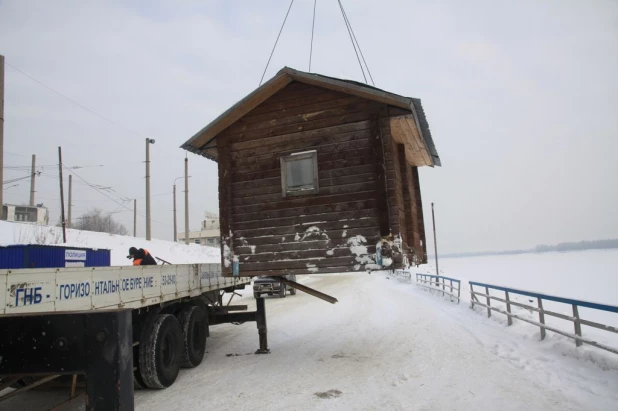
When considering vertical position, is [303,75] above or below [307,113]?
above

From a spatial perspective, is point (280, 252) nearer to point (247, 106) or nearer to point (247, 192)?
point (247, 192)

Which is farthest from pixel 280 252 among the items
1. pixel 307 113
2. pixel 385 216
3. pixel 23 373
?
pixel 23 373

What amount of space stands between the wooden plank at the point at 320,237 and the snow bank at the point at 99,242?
16036mm

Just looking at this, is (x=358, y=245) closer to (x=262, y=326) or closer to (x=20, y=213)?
(x=262, y=326)

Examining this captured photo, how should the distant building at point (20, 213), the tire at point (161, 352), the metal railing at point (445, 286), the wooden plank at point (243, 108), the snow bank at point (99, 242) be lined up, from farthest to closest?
the distant building at point (20, 213), the snow bank at point (99, 242), the metal railing at point (445, 286), the wooden plank at point (243, 108), the tire at point (161, 352)

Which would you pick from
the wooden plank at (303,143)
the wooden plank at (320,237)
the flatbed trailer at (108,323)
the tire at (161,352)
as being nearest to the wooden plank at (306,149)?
the wooden plank at (303,143)

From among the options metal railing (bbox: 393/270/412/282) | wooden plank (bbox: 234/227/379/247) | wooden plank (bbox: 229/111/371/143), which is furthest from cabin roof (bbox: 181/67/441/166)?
metal railing (bbox: 393/270/412/282)

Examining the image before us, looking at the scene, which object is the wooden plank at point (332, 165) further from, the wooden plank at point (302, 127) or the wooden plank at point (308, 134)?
the wooden plank at point (302, 127)

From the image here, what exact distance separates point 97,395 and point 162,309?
5.29 m

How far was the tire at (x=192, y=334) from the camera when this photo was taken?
7.54m

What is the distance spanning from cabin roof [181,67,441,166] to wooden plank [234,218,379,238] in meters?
2.29

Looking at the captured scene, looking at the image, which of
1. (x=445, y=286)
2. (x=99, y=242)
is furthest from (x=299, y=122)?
(x=99, y=242)

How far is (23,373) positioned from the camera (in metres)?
2.46

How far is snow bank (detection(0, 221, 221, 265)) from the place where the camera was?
81.7 feet
